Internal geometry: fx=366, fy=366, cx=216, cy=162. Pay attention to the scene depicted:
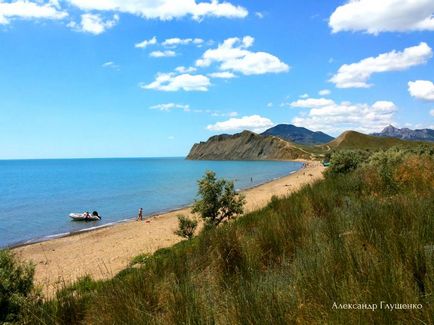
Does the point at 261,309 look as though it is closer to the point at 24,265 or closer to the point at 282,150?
the point at 24,265

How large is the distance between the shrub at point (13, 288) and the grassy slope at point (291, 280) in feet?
1.84

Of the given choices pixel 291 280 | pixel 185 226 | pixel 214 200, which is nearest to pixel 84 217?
pixel 185 226

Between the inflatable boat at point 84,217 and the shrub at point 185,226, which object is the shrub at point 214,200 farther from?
the inflatable boat at point 84,217

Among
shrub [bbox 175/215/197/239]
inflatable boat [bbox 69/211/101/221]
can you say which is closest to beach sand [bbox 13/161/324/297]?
shrub [bbox 175/215/197/239]

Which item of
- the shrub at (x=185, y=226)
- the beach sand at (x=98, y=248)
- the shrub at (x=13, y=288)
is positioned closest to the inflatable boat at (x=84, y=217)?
the beach sand at (x=98, y=248)

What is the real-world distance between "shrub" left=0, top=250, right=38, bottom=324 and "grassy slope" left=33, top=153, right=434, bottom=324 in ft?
1.84

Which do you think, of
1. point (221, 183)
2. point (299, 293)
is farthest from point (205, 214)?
point (299, 293)

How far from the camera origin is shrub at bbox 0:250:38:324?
→ 181 inches

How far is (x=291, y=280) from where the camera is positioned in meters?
3.17

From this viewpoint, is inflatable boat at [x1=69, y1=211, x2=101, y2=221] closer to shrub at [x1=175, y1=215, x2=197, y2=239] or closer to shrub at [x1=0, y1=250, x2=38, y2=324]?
shrub at [x1=175, y1=215, x2=197, y2=239]

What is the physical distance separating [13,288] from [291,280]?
14.6 ft

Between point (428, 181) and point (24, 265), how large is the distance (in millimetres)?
9344

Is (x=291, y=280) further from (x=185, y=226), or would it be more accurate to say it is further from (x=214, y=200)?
(x=185, y=226)

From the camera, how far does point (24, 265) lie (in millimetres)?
6203
